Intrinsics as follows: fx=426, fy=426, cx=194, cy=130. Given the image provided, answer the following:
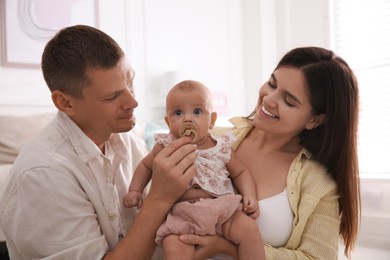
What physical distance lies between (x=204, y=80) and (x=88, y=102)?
3.55m

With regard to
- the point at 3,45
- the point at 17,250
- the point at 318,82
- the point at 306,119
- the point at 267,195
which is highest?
the point at 3,45

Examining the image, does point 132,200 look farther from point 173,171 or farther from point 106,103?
point 106,103

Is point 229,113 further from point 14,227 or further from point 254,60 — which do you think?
point 14,227

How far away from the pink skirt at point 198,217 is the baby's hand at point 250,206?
0.07 meters

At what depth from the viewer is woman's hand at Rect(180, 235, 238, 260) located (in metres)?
1.30

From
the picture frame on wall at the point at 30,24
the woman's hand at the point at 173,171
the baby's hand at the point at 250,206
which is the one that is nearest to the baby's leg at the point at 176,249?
the woman's hand at the point at 173,171

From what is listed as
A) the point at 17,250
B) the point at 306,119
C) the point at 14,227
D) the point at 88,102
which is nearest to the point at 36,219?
the point at 14,227

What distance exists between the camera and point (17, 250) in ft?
4.59

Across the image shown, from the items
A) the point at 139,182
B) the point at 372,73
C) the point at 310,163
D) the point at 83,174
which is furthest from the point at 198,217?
the point at 372,73

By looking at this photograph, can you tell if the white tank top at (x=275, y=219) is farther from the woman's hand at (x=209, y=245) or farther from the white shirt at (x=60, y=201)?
the white shirt at (x=60, y=201)

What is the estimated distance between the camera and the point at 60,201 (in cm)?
127

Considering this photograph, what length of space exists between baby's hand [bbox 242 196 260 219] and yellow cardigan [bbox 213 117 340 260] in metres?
0.13

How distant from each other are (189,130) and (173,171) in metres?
0.17

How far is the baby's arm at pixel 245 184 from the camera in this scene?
143 centimetres
